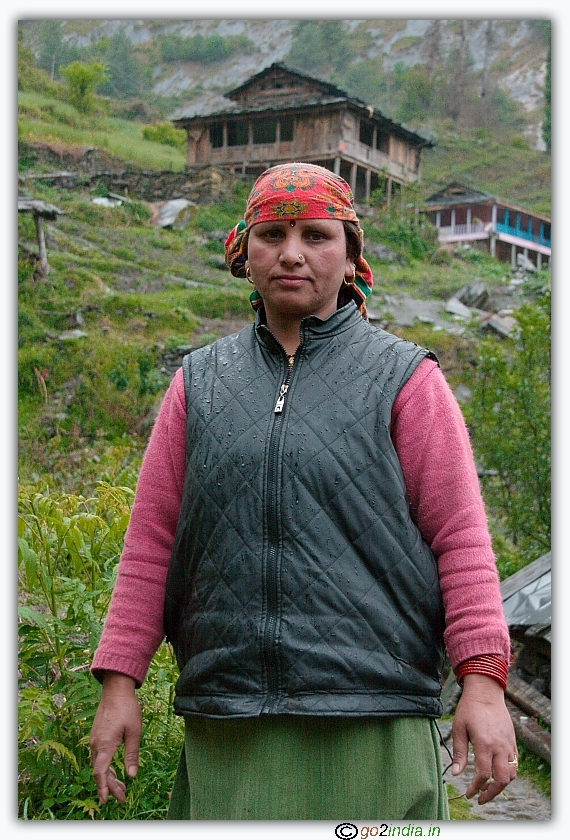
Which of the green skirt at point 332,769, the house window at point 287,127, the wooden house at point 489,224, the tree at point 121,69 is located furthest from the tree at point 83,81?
the green skirt at point 332,769

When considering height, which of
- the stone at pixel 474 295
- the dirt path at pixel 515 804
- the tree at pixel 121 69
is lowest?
the dirt path at pixel 515 804

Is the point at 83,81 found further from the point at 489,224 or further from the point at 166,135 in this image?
the point at 489,224

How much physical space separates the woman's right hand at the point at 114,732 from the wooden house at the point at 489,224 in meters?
4.87

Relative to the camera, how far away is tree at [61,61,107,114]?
5105 millimetres

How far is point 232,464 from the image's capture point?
1.48 meters

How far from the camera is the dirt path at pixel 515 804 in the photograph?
3127 millimetres

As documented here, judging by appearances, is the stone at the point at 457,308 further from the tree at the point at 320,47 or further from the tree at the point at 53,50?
the tree at the point at 53,50

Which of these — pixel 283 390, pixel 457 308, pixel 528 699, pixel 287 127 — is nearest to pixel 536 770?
pixel 528 699

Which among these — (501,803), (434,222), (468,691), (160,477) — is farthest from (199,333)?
(468,691)

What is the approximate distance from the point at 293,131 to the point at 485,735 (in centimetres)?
538

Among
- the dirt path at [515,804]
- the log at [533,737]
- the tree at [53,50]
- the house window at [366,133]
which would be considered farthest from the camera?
the house window at [366,133]

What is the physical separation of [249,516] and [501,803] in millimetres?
2475

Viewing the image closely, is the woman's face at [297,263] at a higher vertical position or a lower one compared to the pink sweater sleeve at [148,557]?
higher

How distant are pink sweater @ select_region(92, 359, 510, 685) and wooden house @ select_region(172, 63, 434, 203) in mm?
4368
